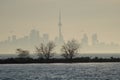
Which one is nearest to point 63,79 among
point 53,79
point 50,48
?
point 53,79

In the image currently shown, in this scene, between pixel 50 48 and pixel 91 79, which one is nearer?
pixel 91 79

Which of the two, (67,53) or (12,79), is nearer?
(12,79)

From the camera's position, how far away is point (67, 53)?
199750 mm

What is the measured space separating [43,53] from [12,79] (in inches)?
3828

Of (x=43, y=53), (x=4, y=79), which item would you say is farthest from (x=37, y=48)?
(x=4, y=79)

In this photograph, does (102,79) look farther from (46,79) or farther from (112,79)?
(46,79)

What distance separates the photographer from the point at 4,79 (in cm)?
10300

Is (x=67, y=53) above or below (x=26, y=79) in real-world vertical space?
above

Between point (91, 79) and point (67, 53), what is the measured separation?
99222 mm

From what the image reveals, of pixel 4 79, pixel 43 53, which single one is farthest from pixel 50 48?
pixel 4 79

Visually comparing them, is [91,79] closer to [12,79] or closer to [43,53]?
[12,79]

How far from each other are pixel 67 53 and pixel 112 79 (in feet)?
336

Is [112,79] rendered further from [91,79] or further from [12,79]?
[12,79]

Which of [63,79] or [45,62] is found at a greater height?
[45,62]
